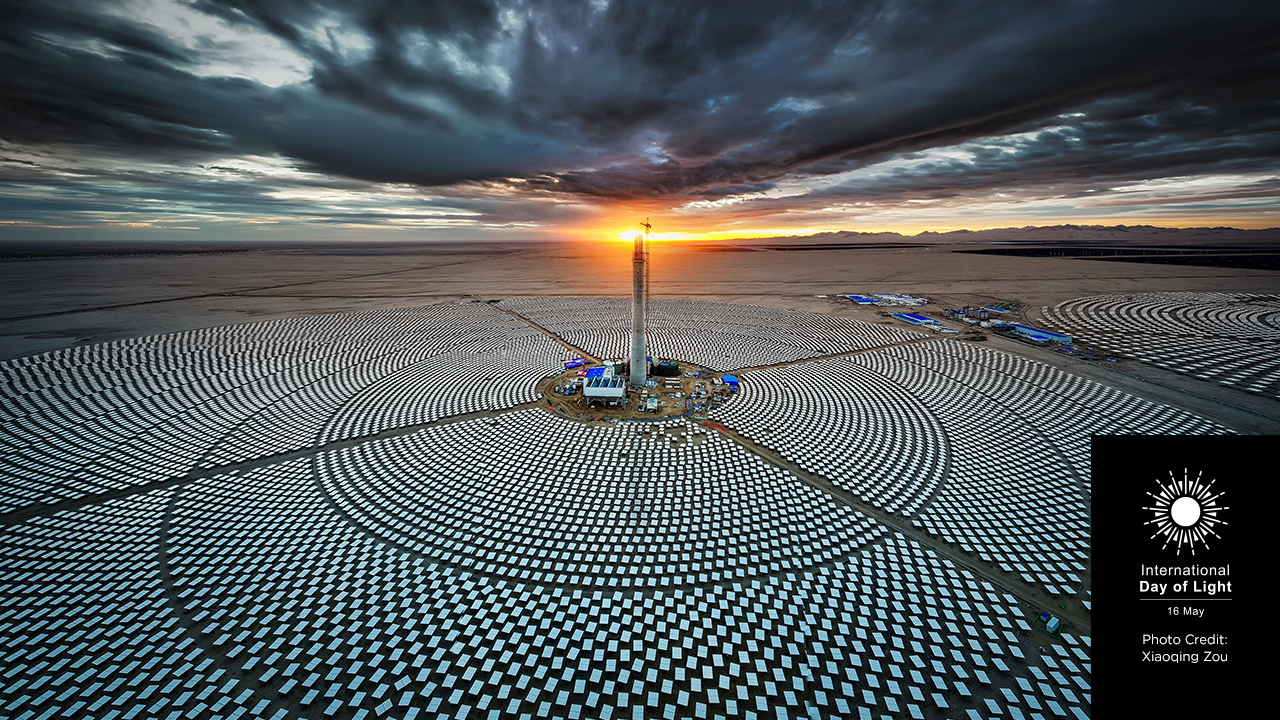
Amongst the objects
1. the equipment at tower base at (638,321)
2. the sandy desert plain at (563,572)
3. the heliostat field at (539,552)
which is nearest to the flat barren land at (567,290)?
the sandy desert plain at (563,572)

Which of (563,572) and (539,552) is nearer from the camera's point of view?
(563,572)

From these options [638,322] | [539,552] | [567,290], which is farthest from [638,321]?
[567,290]

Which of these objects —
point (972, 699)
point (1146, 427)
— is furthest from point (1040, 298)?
point (972, 699)

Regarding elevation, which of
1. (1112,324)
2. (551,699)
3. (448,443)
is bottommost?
(551,699)

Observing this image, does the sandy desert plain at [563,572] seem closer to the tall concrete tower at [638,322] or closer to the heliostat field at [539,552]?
the heliostat field at [539,552]

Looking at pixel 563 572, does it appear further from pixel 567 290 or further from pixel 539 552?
pixel 567 290

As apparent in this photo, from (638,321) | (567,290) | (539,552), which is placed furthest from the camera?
(567,290)

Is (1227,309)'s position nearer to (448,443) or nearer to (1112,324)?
(1112,324)
